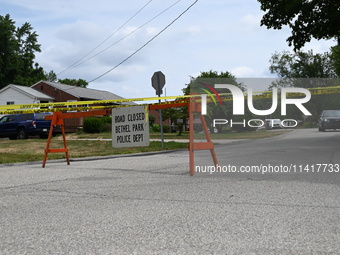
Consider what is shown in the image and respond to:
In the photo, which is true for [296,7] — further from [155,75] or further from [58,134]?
[58,134]

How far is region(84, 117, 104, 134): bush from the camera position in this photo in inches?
1441

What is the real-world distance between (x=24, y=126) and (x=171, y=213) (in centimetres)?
2576

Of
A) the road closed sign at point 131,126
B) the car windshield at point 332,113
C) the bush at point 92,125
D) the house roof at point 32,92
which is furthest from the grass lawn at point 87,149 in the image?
the house roof at point 32,92

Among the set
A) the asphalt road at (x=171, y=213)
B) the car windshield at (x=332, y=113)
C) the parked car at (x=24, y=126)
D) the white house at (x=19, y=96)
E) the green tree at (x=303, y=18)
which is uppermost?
the green tree at (x=303, y=18)

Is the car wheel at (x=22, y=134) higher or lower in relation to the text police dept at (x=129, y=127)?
lower

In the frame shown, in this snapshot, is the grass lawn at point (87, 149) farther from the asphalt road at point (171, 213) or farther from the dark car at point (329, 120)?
the asphalt road at point (171, 213)

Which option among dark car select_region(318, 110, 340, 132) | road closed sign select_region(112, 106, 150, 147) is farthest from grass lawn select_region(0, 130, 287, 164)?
road closed sign select_region(112, 106, 150, 147)

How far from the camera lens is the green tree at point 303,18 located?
74.7ft

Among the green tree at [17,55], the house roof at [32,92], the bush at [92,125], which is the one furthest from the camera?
the green tree at [17,55]

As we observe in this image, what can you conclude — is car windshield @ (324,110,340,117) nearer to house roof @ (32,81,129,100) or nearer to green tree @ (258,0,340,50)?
green tree @ (258,0,340,50)

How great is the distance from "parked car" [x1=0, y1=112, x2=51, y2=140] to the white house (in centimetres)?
2202

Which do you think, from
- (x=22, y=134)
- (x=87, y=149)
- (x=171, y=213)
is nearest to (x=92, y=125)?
(x=22, y=134)

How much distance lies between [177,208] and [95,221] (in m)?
1.10

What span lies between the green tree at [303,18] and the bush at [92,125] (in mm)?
16683
